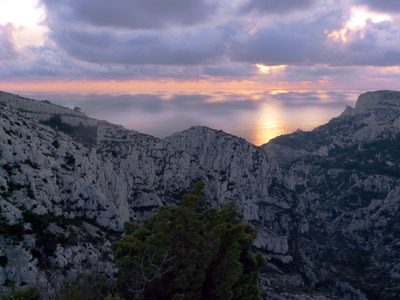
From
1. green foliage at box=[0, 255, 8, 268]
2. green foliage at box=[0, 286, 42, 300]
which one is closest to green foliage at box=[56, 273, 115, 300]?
green foliage at box=[0, 286, 42, 300]

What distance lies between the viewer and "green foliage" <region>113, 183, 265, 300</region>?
21.8 m

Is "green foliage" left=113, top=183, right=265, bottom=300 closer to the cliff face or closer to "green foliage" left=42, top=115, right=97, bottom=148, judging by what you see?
the cliff face

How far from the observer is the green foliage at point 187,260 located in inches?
858

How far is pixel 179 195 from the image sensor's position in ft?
263

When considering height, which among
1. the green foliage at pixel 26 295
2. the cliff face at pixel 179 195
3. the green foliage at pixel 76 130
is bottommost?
the cliff face at pixel 179 195

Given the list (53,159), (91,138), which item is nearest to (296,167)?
(91,138)

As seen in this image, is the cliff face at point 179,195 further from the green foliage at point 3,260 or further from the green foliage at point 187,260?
the green foliage at point 187,260

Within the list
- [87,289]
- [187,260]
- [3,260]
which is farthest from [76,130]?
[87,289]

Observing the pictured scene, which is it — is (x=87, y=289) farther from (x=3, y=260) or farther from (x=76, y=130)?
(x=76, y=130)

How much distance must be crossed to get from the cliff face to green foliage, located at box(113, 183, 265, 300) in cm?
447

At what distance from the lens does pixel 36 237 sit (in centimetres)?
3092

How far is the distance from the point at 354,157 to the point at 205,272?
159 m

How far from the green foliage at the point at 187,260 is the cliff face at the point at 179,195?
176 inches

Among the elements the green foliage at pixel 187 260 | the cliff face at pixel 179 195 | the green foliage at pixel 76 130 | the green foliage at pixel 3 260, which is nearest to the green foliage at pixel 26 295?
the cliff face at pixel 179 195
